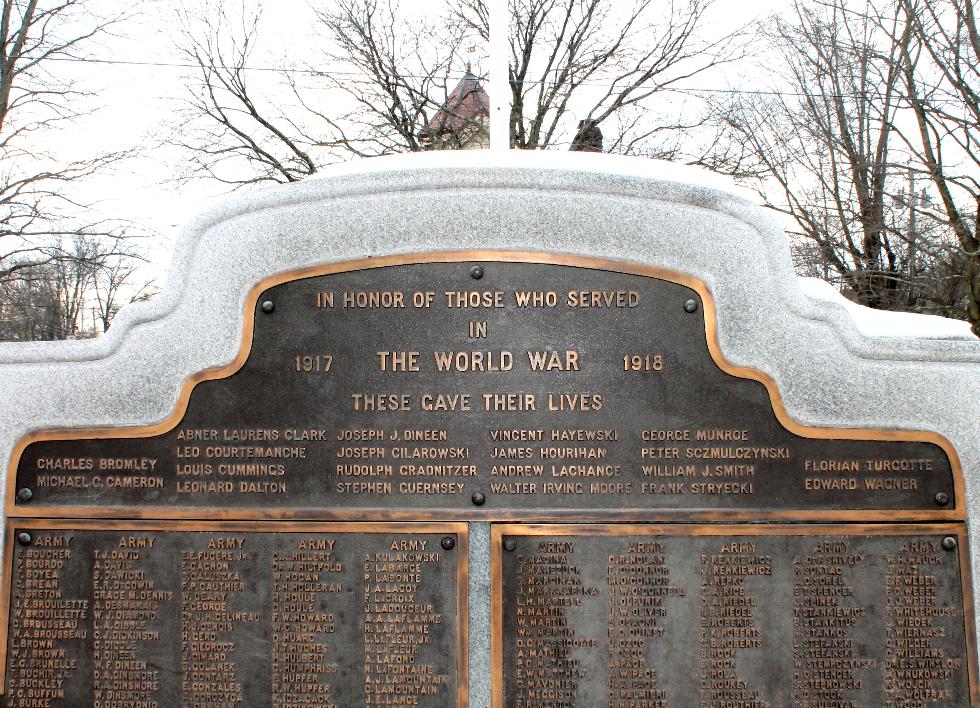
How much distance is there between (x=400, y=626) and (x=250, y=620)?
739 mm

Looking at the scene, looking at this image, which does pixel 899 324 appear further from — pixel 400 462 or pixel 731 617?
pixel 400 462

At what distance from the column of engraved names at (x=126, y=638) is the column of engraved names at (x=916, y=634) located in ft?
11.5

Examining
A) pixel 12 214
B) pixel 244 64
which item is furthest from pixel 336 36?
pixel 12 214

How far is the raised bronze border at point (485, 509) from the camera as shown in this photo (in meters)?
3.85

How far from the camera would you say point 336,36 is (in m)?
17.4

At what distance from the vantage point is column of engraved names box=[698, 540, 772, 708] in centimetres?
378

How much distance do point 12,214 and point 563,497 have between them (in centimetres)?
1379

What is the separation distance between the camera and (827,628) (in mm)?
3795

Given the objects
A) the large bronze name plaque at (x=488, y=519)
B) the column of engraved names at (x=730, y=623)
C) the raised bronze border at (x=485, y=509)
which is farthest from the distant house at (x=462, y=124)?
the column of engraved names at (x=730, y=623)

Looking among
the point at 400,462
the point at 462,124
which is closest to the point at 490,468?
the point at 400,462

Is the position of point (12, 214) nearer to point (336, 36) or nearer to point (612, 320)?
point (336, 36)

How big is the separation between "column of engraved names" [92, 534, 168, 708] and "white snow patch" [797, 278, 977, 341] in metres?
3.59

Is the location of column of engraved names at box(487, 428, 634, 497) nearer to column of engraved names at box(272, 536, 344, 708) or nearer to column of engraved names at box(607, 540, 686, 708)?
column of engraved names at box(607, 540, 686, 708)

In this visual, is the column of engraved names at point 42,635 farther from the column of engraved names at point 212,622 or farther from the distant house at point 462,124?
the distant house at point 462,124
